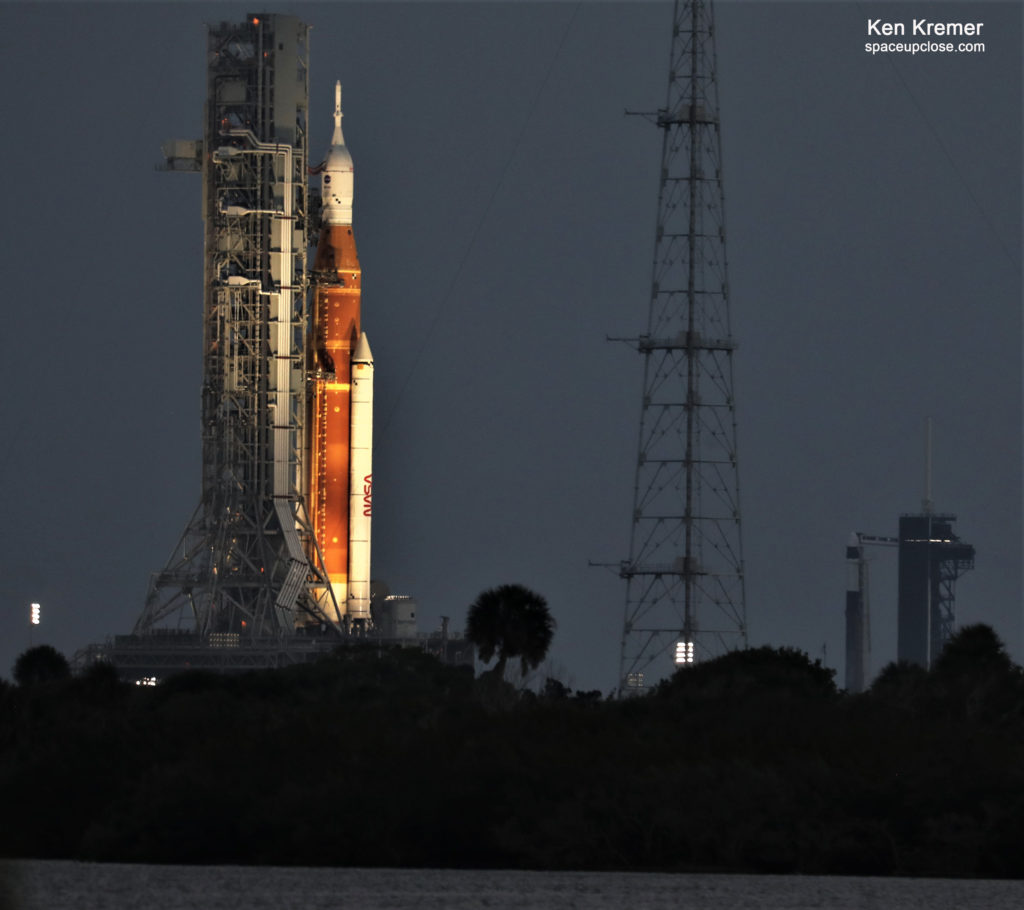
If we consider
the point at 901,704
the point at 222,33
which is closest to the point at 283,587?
the point at 222,33

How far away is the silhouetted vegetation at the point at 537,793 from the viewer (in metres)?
54.2

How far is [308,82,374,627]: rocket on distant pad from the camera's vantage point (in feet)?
348

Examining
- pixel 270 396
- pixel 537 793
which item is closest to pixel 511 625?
pixel 537 793

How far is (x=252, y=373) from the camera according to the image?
10425cm

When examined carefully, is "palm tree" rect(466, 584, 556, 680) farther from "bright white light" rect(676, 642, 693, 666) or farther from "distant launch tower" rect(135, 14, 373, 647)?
"distant launch tower" rect(135, 14, 373, 647)

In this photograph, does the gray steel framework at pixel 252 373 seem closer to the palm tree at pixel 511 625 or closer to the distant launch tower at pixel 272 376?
the distant launch tower at pixel 272 376

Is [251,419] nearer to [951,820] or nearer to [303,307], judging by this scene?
[303,307]

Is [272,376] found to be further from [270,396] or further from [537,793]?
[537,793]

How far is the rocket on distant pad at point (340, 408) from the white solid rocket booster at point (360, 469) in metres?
0.04

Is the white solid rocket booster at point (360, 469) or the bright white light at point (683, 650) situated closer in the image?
the bright white light at point (683, 650)

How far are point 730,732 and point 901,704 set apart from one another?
12.9 meters

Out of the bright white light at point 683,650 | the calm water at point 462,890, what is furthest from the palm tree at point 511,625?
the calm water at point 462,890

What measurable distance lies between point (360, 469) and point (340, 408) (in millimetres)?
2341

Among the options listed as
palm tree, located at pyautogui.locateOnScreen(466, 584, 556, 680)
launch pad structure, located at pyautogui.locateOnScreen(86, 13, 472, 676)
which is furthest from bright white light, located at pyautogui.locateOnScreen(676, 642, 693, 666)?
launch pad structure, located at pyautogui.locateOnScreen(86, 13, 472, 676)
